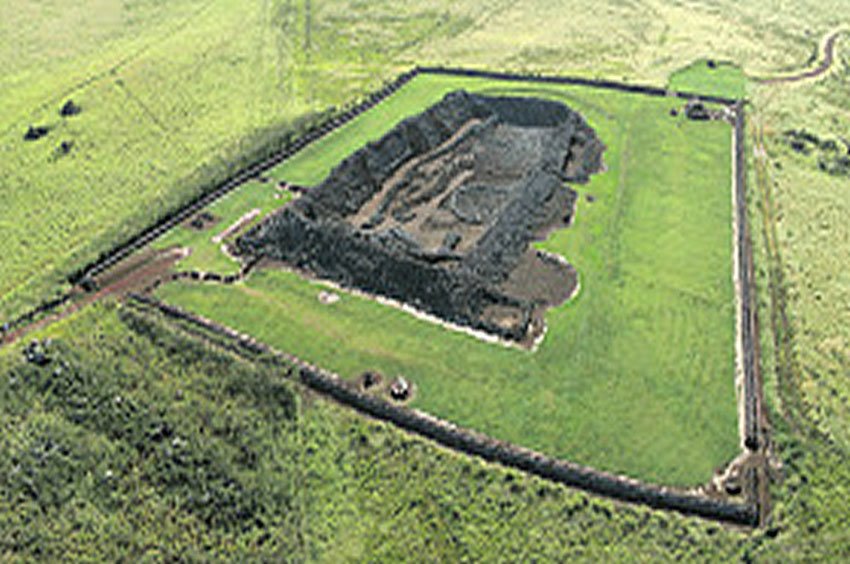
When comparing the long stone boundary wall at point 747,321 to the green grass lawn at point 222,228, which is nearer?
the long stone boundary wall at point 747,321

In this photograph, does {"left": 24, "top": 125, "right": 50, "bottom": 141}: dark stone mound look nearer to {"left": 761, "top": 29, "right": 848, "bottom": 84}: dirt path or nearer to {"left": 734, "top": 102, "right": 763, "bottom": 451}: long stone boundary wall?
{"left": 734, "top": 102, "right": 763, "bottom": 451}: long stone boundary wall

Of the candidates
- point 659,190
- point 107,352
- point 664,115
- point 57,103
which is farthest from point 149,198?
point 664,115

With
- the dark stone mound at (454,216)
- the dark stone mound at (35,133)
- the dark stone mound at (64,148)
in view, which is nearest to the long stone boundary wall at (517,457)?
the dark stone mound at (454,216)

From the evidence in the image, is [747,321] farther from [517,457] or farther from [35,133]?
[35,133]

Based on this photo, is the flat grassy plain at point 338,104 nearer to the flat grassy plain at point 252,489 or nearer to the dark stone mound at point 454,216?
the flat grassy plain at point 252,489

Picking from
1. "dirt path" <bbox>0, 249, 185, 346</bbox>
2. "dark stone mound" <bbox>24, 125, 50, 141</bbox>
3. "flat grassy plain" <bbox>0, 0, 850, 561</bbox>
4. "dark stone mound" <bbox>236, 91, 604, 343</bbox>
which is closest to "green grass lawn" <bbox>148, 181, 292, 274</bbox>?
"dirt path" <bbox>0, 249, 185, 346</bbox>

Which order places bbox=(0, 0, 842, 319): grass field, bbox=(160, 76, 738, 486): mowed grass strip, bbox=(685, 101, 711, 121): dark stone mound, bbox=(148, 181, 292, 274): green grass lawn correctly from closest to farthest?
bbox=(160, 76, 738, 486): mowed grass strip < bbox=(148, 181, 292, 274): green grass lawn < bbox=(0, 0, 842, 319): grass field < bbox=(685, 101, 711, 121): dark stone mound

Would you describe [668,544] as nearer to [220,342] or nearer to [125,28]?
[220,342]
